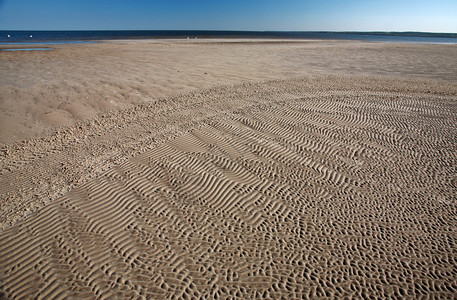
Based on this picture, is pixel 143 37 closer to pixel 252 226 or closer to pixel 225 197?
pixel 225 197

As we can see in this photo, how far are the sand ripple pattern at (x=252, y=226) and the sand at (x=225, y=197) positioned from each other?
0.07 feet

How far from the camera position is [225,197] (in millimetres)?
4008

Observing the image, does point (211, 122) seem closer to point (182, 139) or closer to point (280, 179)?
point (182, 139)

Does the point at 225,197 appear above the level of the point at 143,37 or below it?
below

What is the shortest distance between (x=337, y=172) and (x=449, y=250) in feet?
6.17

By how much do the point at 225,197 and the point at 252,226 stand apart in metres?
0.72

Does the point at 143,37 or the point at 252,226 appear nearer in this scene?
the point at 252,226

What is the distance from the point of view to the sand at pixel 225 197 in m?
2.78

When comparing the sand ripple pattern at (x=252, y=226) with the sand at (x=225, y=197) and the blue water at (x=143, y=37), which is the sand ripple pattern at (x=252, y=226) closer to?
the sand at (x=225, y=197)

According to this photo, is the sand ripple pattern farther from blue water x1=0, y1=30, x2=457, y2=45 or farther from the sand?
blue water x1=0, y1=30, x2=457, y2=45

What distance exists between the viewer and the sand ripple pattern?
2715 millimetres

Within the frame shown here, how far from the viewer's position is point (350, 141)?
5754 millimetres

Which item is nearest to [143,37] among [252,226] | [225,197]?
[225,197]

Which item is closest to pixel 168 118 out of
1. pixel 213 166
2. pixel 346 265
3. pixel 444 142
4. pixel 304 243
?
pixel 213 166
